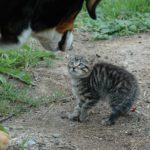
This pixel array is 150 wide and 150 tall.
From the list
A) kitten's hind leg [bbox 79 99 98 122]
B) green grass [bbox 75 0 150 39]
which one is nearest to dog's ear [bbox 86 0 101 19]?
kitten's hind leg [bbox 79 99 98 122]

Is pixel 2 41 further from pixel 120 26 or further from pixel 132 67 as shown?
pixel 120 26

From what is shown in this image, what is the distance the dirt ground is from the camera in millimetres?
4387

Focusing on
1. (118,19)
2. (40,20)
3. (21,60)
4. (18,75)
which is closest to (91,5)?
(40,20)

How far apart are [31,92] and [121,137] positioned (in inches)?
41.5

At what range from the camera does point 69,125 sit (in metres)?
4.80

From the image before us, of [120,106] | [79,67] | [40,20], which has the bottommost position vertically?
[120,106]

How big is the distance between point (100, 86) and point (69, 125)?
0.41 m

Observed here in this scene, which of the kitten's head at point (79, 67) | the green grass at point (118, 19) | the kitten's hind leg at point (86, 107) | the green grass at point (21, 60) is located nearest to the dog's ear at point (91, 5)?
the kitten's head at point (79, 67)

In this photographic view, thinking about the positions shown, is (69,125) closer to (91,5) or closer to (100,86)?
(100,86)

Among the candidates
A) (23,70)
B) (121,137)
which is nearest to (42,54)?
(23,70)

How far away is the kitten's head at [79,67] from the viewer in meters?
4.92

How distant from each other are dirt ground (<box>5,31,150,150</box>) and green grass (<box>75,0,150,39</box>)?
105cm

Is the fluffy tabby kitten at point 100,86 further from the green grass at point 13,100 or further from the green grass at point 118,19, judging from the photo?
the green grass at point 118,19

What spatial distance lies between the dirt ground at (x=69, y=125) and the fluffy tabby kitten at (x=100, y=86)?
0.11 m
